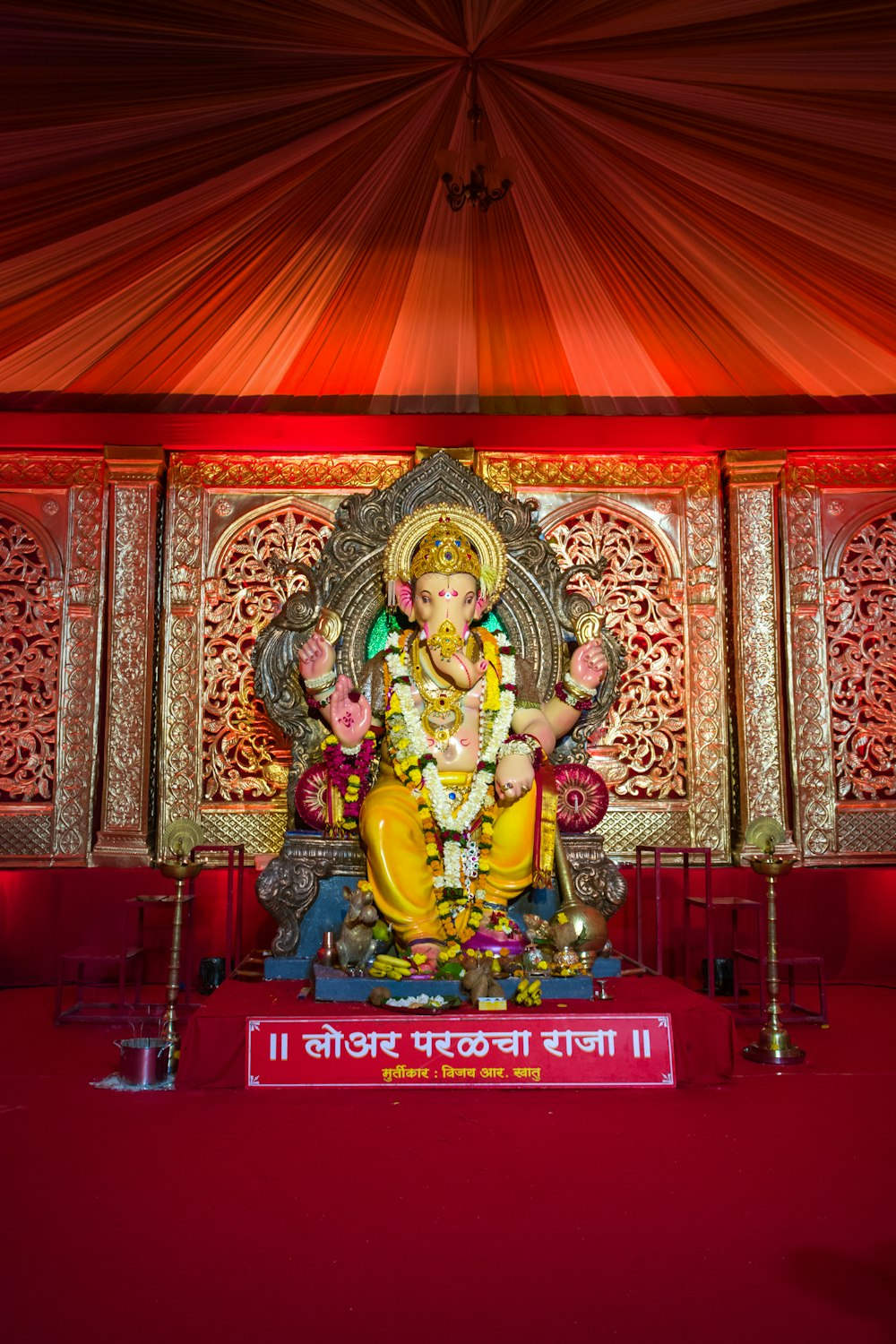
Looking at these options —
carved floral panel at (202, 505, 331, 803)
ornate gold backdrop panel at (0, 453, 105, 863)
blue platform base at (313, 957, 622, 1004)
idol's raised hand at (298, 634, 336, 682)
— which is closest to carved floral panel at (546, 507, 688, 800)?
carved floral panel at (202, 505, 331, 803)

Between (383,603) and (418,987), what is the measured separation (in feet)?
Answer: 7.18

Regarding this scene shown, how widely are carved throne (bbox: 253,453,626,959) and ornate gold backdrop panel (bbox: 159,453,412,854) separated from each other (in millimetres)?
770

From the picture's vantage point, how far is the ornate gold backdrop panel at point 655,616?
632 centimetres

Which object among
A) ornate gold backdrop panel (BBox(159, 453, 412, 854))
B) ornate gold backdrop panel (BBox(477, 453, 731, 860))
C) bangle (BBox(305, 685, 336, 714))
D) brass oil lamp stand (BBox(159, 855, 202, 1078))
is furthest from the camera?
ornate gold backdrop panel (BBox(477, 453, 731, 860))

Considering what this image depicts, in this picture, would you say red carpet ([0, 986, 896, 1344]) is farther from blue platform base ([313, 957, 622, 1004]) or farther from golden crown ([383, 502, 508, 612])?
golden crown ([383, 502, 508, 612])

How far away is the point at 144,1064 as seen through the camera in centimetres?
368

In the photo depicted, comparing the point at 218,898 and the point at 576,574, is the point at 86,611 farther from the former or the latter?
the point at 576,574

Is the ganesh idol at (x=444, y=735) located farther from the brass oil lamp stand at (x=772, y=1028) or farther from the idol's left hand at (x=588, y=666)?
the brass oil lamp stand at (x=772, y=1028)

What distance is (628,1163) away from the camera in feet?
9.37

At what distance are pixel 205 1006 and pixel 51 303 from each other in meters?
3.88

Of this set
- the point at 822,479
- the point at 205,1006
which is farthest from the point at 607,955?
the point at 822,479

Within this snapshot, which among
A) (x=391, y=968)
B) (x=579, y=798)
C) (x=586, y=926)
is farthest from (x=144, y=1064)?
(x=579, y=798)

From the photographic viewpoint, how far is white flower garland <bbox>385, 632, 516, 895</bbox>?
15.0 feet

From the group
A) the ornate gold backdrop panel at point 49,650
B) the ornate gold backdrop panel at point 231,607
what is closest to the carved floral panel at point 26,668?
the ornate gold backdrop panel at point 49,650
